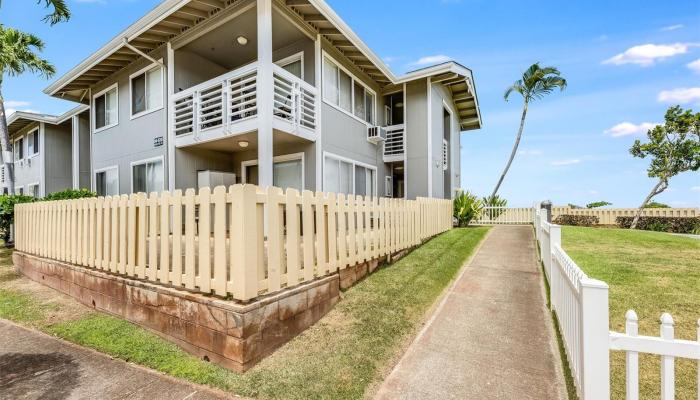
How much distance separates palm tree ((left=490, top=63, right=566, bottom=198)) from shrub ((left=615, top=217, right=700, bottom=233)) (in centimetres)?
817

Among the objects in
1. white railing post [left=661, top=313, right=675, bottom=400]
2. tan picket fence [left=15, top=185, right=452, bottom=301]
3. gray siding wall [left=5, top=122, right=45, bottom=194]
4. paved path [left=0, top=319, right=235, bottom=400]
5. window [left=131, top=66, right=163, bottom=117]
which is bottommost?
paved path [left=0, top=319, right=235, bottom=400]

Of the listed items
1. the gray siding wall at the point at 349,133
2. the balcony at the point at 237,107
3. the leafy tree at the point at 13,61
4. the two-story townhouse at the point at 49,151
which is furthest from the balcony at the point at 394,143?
the leafy tree at the point at 13,61

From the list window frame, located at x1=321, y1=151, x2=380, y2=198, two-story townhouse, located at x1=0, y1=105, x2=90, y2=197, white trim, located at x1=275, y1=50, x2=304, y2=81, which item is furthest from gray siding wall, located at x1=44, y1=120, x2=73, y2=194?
window frame, located at x1=321, y1=151, x2=380, y2=198

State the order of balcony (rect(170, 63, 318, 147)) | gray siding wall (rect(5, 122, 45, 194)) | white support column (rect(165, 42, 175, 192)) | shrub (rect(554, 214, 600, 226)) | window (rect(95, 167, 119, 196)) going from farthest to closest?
shrub (rect(554, 214, 600, 226))
gray siding wall (rect(5, 122, 45, 194))
window (rect(95, 167, 119, 196))
white support column (rect(165, 42, 175, 192))
balcony (rect(170, 63, 318, 147))

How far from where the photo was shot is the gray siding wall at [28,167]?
19.4 metres

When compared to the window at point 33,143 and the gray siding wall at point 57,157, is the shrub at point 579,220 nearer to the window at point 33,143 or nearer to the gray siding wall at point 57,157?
the gray siding wall at point 57,157

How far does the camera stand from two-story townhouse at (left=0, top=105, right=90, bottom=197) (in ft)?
58.0

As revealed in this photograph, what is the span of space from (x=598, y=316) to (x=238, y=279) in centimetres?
314

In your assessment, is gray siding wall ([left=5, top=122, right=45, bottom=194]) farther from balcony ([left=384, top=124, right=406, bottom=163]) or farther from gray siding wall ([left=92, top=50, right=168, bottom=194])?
balcony ([left=384, top=124, right=406, bottom=163])

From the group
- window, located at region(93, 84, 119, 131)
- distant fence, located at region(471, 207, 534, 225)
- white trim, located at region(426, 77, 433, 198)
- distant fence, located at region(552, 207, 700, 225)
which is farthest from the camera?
distant fence, located at region(552, 207, 700, 225)

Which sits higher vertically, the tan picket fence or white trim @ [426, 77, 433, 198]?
white trim @ [426, 77, 433, 198]

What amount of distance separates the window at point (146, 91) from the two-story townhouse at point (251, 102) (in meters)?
0.04

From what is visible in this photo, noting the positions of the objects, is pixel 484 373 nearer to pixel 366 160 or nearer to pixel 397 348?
pixel 397 348

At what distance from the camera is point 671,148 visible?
19.8 meters
